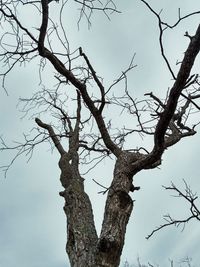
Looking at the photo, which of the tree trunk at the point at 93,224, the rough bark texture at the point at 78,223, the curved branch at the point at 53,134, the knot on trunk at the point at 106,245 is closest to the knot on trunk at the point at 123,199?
the tree trunk at the point at 93,224

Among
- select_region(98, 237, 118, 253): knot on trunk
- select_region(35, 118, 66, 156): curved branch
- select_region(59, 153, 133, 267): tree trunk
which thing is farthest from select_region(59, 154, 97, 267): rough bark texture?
select_region(35, 118, 66, 156): curved branch

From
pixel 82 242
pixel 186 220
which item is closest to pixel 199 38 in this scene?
pixel 82 242

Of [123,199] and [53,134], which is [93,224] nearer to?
[123,199]

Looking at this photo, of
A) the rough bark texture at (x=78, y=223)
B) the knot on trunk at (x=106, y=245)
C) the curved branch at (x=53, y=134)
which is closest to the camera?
the knot on trunk at (x=106, y=245)

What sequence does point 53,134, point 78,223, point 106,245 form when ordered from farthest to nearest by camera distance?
point 53,134 → point 78,223 → point 106,245

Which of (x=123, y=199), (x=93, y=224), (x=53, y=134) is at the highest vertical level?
(x=53, y=134)

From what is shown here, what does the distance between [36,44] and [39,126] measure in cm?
199

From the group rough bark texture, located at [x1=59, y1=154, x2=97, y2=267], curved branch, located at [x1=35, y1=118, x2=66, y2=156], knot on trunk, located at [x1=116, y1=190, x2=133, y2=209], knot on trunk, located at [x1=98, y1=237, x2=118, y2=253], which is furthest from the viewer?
curved branch, located at [x1=35, y1=118, x2=66, y2=156]

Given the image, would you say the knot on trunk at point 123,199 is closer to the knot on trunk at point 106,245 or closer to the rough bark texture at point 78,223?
the rough bark texture at point 78,223

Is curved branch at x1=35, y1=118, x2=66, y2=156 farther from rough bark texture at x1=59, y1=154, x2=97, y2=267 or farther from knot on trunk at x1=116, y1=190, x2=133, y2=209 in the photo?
knot on trunk at x1=116, y1=190, x2=133, y2=209

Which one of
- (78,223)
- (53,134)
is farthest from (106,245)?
(53,134)

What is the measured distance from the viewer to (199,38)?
10.6ft

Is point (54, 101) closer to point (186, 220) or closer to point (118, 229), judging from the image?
point (186, 220)

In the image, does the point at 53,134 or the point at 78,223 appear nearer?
the point at 78,223
